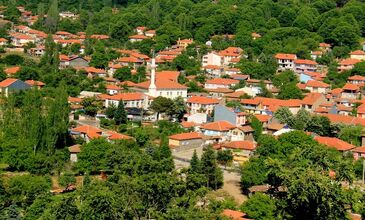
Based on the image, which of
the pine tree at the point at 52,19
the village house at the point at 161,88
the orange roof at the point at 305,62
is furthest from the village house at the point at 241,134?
the pine tree at the point at 52,19

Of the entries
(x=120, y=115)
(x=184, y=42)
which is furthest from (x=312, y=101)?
(x=184, y=42)

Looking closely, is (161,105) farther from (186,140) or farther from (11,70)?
(11,70)

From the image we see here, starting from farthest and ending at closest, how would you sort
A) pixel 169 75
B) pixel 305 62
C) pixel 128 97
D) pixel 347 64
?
pixel 305 62, pixel 347 64, pixel 169 75, pixel 128 97

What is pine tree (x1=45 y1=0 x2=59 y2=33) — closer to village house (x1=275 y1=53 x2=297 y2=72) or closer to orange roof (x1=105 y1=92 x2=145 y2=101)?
village house (x1=275 y1=53 x2=297 y2=72)

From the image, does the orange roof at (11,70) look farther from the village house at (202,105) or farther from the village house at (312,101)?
the village house at (312,101)

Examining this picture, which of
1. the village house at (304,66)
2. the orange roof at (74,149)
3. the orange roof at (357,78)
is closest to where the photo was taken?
the orange roof at (74,149)

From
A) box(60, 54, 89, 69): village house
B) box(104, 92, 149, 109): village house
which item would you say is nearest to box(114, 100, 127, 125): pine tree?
box(104, 92, 149, 109): village house
